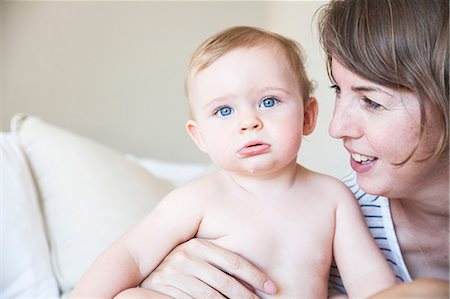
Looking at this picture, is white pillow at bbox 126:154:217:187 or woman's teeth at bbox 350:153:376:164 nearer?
woman's teeth at bbox 350:153:376:164

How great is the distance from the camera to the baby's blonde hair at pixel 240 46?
801 millimetres

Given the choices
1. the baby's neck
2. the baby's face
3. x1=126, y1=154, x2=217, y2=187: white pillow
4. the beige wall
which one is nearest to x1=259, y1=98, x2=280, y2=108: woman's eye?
the baby's face

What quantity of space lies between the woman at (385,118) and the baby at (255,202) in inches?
1.3

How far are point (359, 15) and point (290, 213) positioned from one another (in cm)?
29

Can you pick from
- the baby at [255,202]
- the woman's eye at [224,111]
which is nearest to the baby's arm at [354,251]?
the baby at [255,202]

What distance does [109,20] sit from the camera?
204cm

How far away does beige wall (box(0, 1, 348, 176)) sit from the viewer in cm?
201

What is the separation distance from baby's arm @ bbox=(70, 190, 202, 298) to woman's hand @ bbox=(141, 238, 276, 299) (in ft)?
0.05

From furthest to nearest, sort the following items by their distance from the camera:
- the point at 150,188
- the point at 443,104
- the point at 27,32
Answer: the point at 27,32, the point at 150,188, the point at 443,104

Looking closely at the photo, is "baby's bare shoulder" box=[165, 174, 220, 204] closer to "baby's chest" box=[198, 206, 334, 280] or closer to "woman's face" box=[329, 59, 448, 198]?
"baby's chest" box=[198, 206, 334, 280]

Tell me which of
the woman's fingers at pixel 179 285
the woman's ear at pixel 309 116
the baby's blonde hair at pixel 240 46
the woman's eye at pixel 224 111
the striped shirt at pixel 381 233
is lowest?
the woman's fingers at pixel 179 285

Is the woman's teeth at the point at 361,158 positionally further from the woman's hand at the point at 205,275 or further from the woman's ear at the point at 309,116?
the woman's hand at the point at 205,275

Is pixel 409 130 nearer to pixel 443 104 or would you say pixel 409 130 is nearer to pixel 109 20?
pixel 443 104

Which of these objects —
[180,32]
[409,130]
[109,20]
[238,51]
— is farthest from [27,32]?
[409,130]
